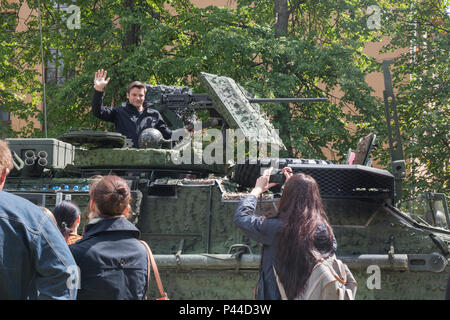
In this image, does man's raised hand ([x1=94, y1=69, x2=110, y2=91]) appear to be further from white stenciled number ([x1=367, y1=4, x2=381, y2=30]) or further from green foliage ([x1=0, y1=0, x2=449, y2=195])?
white stenciled number ([x1=367, y1=4, x2=381, y2=30])

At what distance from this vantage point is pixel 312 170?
598 cm

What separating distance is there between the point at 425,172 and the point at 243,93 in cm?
979

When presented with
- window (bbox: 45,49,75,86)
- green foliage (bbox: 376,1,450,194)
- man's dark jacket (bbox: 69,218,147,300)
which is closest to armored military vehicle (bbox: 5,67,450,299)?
man's dark jacket (bbox: 69,218,147,300)

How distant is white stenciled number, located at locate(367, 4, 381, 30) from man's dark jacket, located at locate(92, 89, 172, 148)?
34.9 feet

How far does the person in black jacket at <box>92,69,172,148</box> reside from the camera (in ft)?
25.6

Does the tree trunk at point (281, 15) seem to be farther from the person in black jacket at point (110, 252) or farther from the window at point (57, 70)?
the person in black jacket at point (110, 252)

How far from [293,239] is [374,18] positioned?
14339 millimetres

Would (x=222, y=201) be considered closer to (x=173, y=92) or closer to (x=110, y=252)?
(x=173, y=92)

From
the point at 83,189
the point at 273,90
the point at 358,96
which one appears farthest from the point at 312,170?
the point at 358,96

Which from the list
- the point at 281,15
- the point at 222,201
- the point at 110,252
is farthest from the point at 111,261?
the point at 281,15

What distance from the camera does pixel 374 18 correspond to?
17.2 m

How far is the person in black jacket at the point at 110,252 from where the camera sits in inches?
145

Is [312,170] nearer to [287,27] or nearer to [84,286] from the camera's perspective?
[84,286]
